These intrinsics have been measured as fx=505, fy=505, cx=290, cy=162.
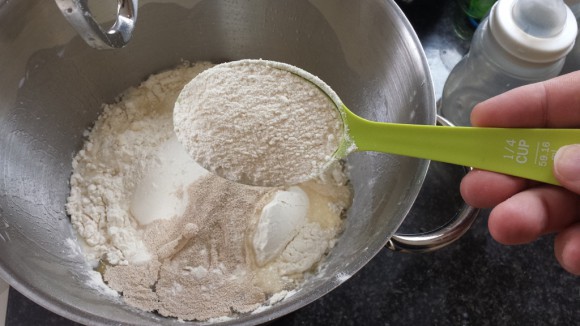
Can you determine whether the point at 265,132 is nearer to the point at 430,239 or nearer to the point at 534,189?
the point at 430,239

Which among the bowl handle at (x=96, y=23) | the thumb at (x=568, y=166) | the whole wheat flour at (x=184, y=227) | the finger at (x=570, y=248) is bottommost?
the whole wheat flour at (x=184, y=227)

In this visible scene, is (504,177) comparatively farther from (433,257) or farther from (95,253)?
(95,253)

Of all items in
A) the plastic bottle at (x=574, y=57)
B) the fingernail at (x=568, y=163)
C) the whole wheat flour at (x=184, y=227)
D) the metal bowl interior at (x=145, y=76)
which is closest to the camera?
the fingernail at (x=568, y=163)

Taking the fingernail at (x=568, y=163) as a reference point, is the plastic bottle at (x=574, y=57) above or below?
below

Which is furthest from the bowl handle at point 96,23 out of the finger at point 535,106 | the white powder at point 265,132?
the finger at point 535,106

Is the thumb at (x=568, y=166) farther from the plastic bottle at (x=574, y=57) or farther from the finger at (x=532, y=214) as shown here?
the plastic bottle at (x=574, y=57)

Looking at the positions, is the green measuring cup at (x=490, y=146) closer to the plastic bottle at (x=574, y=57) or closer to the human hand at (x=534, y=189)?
the human hand at (x=534, y=189)

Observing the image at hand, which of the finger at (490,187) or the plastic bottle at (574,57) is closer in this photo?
the finger at (490,187)

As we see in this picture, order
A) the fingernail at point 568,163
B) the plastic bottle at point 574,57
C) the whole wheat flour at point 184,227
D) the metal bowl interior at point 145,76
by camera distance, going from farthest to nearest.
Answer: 1. the plastic bottle at point 574,57
2. the whole wheat flour at point 184,227
3. the metal bowl interior at point 145,76
4. the fingernail at point 568,163
